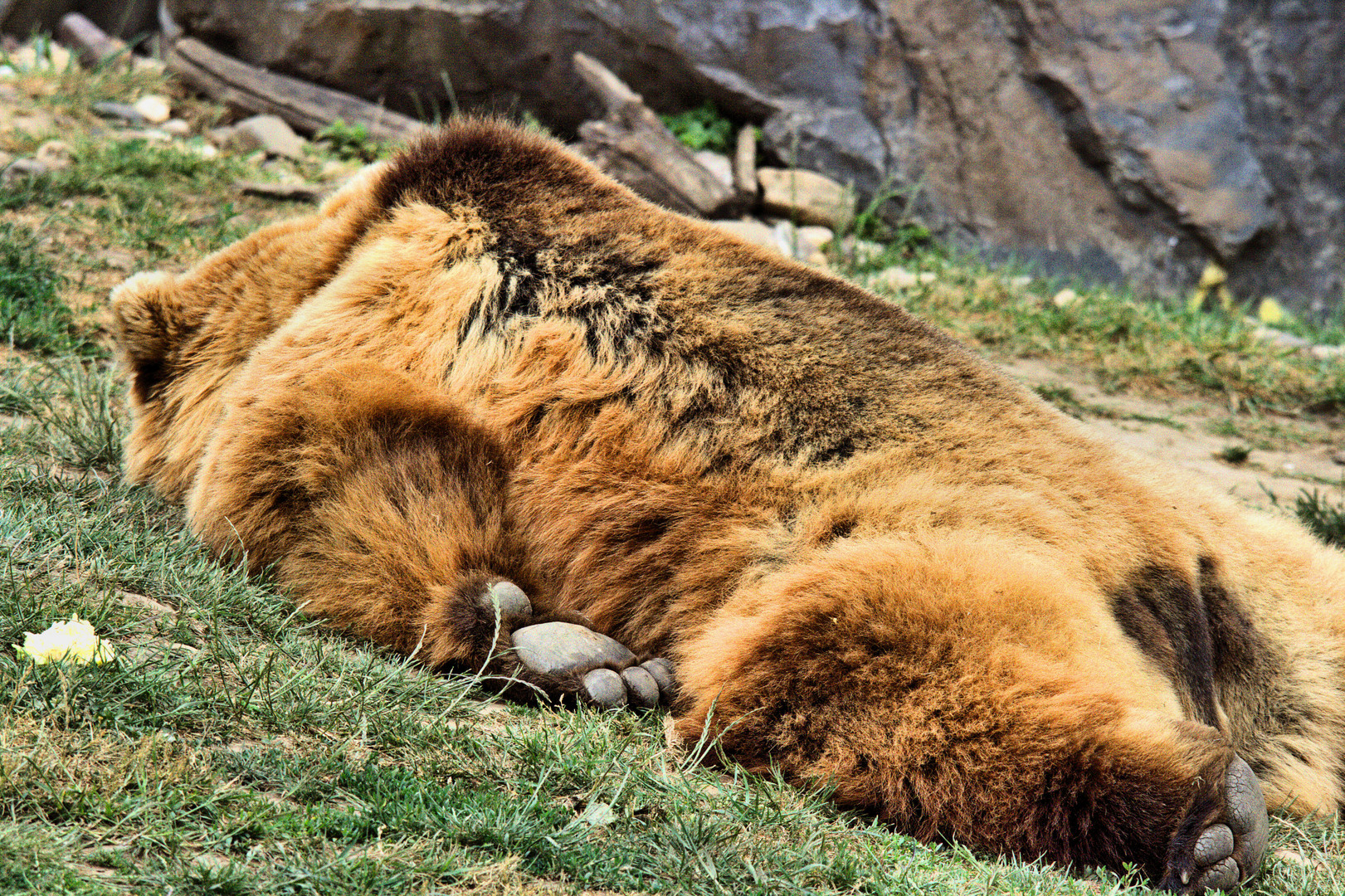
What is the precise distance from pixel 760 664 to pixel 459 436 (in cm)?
111

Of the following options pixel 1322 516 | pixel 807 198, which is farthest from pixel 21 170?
pixel 1322 516

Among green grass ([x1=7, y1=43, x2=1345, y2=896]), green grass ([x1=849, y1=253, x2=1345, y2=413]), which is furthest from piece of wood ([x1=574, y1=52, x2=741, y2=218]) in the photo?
green grass ([x1=7, y1=43, x2=1345, y2=896])

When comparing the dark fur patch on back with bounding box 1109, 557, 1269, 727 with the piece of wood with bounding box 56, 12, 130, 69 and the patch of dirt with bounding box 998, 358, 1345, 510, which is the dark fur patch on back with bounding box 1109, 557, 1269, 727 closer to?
the patch of dirt with bounding box 998, 358, 1345, 510

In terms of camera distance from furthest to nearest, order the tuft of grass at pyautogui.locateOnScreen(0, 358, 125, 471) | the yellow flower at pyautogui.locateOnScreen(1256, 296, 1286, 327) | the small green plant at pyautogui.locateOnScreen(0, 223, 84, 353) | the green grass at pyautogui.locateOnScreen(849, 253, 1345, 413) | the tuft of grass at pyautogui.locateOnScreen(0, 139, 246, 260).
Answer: the yellow flower at pyautogui.locateOnScreen(1256, 296, 1286, 327) → the green grass at pyautogui.locateOnScreen(849, 253, 1345, 413) → the tuft of grass at pyautogui.locateOnScreen(0, 139, 246, 260) → the small green plant at pyautogui.locateOnScreen(0, 223, 84, 353) → the tuft of grass at pyautogui.locateOnScreen(0, 358, 125, 471)

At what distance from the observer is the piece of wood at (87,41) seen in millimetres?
7480

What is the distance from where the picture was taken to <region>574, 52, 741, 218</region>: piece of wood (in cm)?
673

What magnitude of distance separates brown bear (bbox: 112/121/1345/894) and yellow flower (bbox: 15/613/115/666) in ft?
2.38

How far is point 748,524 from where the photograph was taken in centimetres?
286

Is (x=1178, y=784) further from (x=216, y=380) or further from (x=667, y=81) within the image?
(x=667, y=81)

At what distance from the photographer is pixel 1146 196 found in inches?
306

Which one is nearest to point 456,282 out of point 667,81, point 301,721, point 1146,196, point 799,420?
point 799,420

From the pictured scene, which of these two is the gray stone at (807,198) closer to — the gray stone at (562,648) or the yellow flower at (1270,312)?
the yellow flower at (1270,312)

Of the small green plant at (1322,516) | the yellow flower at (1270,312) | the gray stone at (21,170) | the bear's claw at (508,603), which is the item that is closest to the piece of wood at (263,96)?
the gray stone at (21,170)

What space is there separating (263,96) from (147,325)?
4.32 metres
